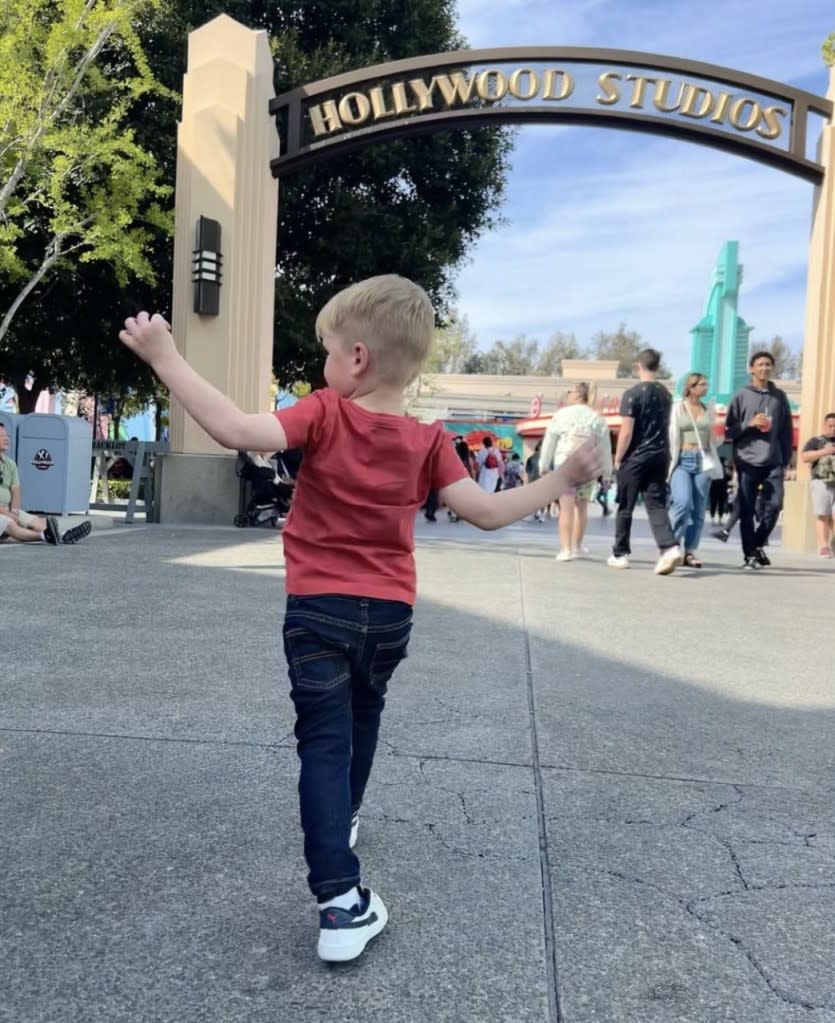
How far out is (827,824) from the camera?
8.83ft

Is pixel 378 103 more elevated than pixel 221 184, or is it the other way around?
pixel 378 103

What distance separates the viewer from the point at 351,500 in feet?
6.66

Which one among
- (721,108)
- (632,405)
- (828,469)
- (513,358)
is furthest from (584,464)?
(513,358)

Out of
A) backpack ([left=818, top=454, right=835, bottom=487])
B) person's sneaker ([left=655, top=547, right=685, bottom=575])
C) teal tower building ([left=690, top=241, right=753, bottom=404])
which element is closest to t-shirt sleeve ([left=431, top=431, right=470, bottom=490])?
person's sneaker ([left=655, top=547, right=685, bottom=575])

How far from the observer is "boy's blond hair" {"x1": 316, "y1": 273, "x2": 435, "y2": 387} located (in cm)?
203

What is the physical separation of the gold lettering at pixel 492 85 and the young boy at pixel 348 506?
36.3 ft

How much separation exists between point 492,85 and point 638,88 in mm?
1797

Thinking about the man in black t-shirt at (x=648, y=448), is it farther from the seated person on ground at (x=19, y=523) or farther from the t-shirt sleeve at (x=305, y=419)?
the t-shirt sleeve at (x=305, y=419)

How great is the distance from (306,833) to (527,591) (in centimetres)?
528

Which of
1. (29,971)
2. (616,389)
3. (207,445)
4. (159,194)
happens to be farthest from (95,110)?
(616,389)

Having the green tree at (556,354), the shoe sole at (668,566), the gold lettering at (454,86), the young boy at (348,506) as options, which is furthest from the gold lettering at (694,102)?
the green tree at (556,354)

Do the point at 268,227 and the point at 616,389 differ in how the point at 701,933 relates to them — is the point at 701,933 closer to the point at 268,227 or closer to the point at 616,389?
the point at 268,227

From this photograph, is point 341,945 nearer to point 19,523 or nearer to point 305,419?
point 305,419

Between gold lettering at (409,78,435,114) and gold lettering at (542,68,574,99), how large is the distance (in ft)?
4.61
